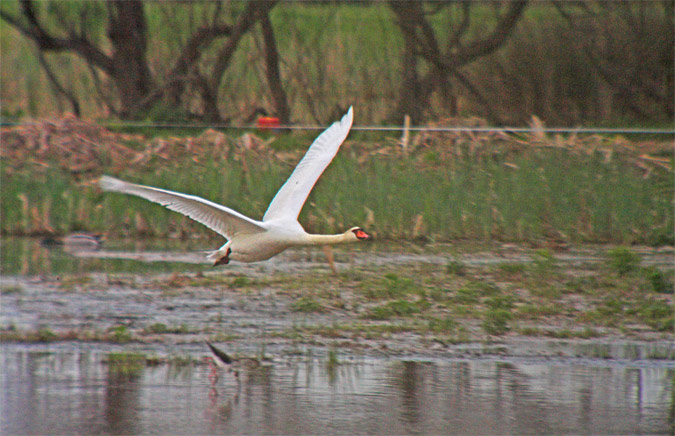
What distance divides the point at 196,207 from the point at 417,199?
4632 millimetres

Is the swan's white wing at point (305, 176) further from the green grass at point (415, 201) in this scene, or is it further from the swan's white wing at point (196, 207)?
the green grass at point (415, 201)

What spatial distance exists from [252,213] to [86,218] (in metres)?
2.01

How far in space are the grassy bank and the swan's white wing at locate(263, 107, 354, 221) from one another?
2787 mm

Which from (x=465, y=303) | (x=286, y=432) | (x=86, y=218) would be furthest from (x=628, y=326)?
(x=86, y=218)

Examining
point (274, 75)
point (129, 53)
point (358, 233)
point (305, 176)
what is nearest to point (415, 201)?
point (305, 176)

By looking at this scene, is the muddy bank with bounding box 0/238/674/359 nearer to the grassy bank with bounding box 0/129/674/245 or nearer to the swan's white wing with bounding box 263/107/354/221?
the grassy bank with bounding box 0/129/674/245

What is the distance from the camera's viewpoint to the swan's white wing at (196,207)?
19.4ft

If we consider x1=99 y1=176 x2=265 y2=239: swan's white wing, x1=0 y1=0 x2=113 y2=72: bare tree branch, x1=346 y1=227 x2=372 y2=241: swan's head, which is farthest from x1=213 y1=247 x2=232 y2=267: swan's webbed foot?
x1=0 y1=0 x2=113 y2=72: bare tree branch

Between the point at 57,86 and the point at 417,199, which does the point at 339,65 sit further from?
the point at 417,199

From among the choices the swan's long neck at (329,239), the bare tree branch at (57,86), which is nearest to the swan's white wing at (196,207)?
the swan's long neck at (329,239)

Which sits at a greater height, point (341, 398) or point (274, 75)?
point (274, 75)

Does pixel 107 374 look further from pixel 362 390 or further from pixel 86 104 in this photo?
pixel 86 104

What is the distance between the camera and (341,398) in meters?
5.60

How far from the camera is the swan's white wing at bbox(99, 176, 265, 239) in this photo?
19.4 feet
